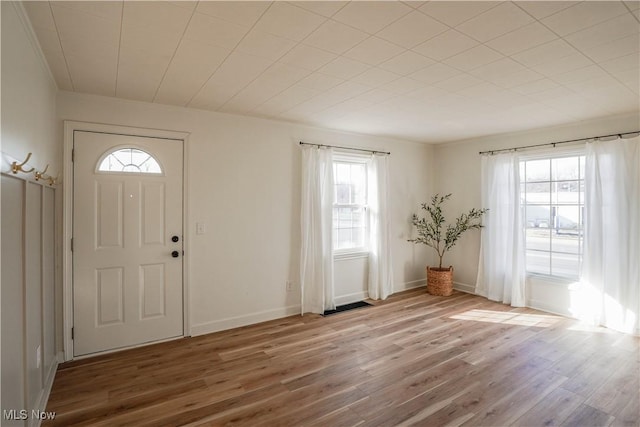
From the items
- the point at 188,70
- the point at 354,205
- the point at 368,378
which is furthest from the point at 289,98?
the point at 368,378

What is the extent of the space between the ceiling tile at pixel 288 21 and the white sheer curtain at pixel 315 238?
234 centimetres

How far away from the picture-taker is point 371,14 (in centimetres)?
182

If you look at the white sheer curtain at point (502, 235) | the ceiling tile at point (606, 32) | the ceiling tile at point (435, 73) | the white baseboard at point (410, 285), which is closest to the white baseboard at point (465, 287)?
the white sheer curtain at point (502, 235)

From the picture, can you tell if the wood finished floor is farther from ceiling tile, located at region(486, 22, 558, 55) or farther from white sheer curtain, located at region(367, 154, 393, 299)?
ceiling tile, located at region(486, 22, 558, 55)

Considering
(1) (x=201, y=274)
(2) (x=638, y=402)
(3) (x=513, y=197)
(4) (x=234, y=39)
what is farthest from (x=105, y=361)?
(3) (x=513, y=197)

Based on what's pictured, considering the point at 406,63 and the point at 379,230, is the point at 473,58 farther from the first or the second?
the point at 379,230

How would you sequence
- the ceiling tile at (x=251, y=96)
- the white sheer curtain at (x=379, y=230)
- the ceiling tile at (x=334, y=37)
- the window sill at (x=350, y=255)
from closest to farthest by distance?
1. the ceiling tile at (x=334, y=37)
2. the ceiling tile at (x=251, y=96)
3. the window sill at (x=350, y=255)
4. the white sheer curtain at (x=379, y=230)

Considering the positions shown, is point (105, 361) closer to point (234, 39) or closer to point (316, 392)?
point (316, 392)

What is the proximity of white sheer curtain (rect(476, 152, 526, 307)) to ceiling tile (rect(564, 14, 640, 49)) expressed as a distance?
112 inches

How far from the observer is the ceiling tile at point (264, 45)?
2068 mm

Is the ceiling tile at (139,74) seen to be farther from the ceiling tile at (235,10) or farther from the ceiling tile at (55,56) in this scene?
the ceiling tile at (235,10)

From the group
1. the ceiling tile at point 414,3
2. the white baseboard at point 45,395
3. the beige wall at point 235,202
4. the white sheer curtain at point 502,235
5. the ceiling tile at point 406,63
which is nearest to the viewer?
the ceiling tile at point 414,3

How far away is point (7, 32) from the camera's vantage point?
1605mm

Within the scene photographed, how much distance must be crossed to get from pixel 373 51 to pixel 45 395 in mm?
3395
